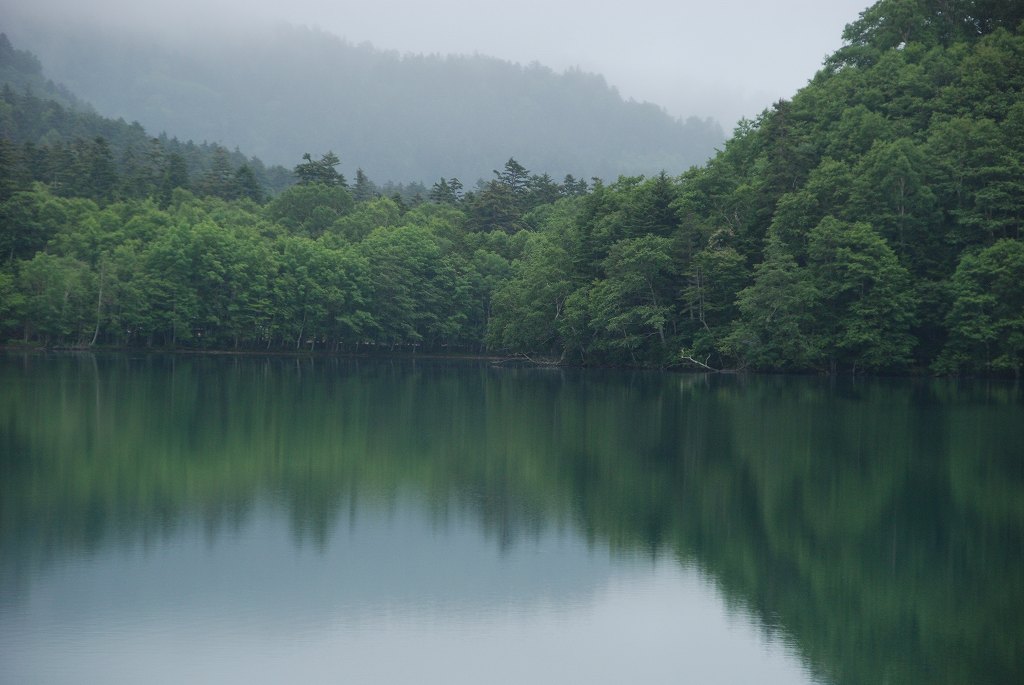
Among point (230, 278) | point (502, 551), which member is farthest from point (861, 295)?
point (230, 278)

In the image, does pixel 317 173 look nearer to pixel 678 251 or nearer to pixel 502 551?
pixel 678 251

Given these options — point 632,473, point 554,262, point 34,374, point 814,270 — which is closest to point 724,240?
point 814,270

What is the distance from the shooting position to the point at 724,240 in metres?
56.0

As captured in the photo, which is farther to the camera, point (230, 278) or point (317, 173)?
point (317, 173)

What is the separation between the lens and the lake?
29.5 feet

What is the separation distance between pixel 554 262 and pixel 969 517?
48.8 m

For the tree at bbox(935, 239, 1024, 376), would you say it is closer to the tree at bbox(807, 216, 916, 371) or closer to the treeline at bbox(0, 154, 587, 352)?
the tree at bbox(807, 216, 916, 371)

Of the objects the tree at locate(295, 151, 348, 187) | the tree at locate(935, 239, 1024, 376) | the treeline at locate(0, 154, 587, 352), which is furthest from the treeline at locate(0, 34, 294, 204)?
the tree at locate(935, 239, 1024, 376)

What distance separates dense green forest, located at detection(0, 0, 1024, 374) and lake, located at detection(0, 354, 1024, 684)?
24.4 meters

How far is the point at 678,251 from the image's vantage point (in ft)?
183

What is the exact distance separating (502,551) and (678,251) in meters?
44.9

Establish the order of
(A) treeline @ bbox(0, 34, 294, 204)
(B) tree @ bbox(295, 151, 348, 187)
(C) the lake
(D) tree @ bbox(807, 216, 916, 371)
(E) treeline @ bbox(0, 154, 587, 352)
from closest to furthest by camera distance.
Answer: (C) the lake, (D) tree @ bbox(807, 216, 916, 371), (E) treeline @ bbox(0, 154, 587, 352), (A) treeline @ bbox(0, 34, 294, 204), (B) tree @ bbox(295, 151, 348, 187)

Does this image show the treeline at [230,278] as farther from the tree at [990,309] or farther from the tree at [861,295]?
the tree at [990,309]

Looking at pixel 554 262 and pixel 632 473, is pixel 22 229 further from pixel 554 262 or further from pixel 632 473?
pixel 632 473
